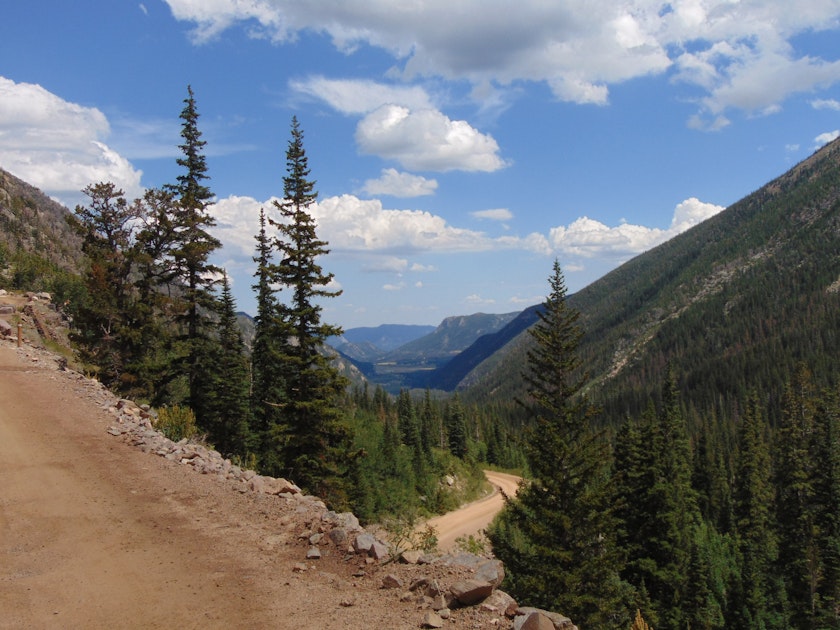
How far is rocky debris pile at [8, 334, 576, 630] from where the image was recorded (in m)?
7.31

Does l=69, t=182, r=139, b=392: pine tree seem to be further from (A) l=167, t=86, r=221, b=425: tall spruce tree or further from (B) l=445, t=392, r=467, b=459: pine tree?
(B) l=445, t=392, r=467, b=459: pine tree

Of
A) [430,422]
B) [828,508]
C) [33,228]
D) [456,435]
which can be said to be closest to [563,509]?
[828,508]

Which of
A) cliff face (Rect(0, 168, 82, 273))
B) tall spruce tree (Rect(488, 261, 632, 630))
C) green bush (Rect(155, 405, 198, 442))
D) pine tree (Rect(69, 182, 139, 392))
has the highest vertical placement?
cliff face (Rect(0, 168, 82, 273))

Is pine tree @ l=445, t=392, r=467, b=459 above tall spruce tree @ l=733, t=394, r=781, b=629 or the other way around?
above

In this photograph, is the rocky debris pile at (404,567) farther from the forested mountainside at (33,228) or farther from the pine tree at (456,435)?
the forested mountainside at (33,228)

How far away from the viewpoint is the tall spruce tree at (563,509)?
66.3ft

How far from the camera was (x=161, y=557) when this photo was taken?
8984 millimetres

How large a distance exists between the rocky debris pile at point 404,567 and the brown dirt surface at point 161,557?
43 millimetres

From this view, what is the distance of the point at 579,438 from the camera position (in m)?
23.4

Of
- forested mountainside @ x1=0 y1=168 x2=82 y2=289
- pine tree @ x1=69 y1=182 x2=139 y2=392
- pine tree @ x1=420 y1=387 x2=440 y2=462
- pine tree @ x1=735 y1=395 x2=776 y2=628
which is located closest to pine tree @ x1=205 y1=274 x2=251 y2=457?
Result: pine tree @ x1=69 y1=182 x2=139 y2=392

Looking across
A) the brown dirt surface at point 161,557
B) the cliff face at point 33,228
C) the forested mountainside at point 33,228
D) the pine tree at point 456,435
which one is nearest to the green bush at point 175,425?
the brown dirt surface at point 161,557

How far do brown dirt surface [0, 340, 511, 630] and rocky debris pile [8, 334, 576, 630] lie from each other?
0.14 feet

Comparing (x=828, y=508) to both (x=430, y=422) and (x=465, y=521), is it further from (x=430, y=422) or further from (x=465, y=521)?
(x=430, y=422)

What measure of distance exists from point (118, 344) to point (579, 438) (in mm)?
22153
